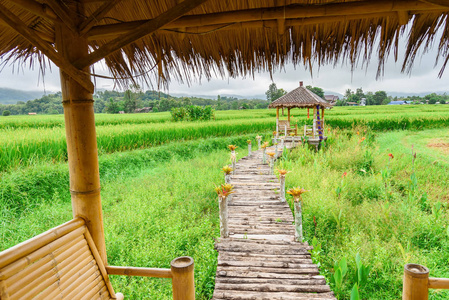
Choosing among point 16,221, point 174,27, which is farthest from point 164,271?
point 16,221

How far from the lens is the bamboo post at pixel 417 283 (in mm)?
1401

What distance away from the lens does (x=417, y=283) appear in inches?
55.5

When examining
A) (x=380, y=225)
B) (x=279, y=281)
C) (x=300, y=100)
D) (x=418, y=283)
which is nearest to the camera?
(x=418, y=283)

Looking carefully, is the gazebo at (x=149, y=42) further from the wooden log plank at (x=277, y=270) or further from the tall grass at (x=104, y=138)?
the tall grass at (x=104, y=138)

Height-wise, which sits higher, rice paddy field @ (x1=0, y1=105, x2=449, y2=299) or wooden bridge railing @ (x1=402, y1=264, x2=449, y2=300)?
wooden bridge railing @ (x1=402, y1=264, x2=449, y2=300)

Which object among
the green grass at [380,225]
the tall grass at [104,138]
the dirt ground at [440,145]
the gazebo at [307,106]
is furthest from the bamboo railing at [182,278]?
the dirt ground at [440,145]

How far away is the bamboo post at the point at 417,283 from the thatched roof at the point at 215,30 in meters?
1.49

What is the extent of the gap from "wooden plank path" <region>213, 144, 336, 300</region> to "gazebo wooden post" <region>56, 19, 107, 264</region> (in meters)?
1.74

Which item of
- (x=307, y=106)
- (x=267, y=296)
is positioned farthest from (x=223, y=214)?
(x=307, y=106)

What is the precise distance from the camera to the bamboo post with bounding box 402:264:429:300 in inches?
55.2

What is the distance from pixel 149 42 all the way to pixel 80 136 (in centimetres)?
116

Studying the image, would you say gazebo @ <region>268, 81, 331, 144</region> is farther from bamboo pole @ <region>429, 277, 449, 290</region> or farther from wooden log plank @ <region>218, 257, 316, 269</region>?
bamboo pole @ <region>429, 277, 449, 290</region>

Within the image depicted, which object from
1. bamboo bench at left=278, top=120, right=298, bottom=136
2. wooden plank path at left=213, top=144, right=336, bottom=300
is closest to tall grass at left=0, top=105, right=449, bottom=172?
bamboo bench at left=278, top=120, right=298, bottom=136

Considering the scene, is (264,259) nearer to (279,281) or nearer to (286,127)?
(279,281)
